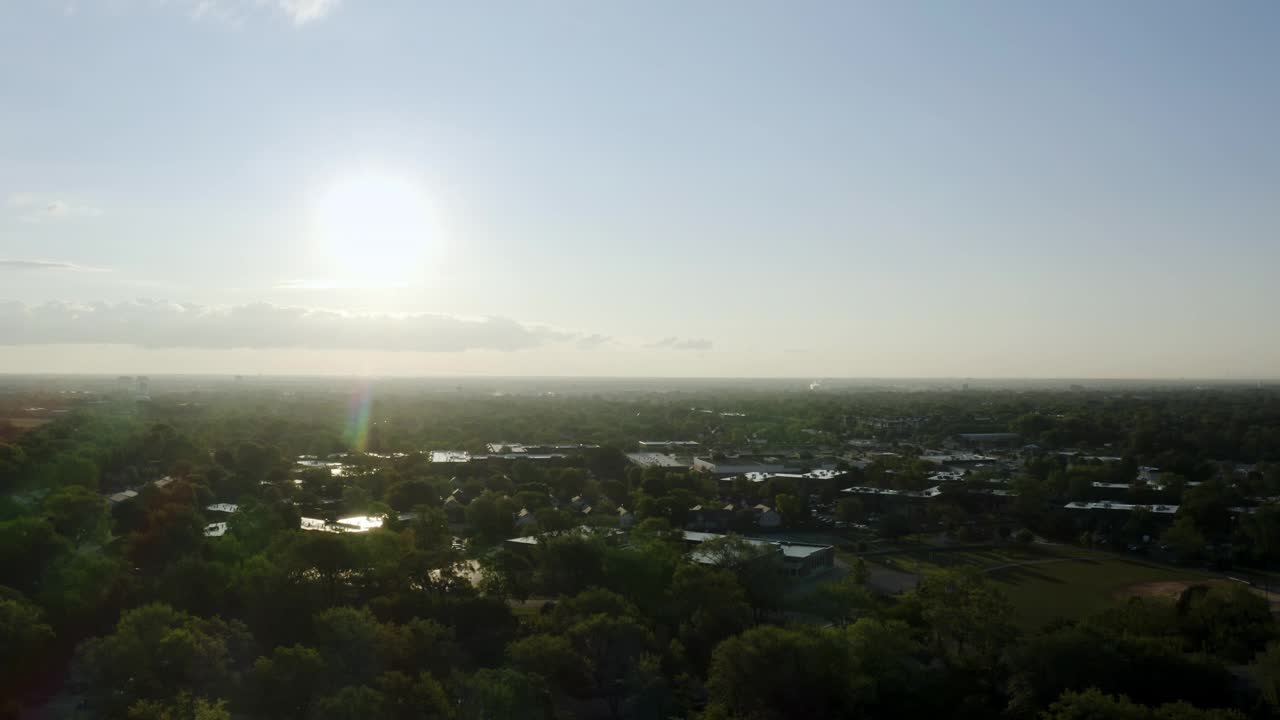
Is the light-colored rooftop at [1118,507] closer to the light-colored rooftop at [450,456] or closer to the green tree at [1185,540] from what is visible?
the green tree at [1185,540]

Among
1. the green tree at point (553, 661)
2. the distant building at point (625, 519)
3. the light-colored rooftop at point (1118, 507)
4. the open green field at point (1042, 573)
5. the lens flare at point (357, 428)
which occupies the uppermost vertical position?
the green tree at point (553, 661)

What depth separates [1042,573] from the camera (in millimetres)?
23438

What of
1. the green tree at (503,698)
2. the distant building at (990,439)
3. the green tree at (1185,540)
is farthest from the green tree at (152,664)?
the distant building at (990,439)

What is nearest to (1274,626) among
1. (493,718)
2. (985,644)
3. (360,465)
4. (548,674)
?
(985,644)

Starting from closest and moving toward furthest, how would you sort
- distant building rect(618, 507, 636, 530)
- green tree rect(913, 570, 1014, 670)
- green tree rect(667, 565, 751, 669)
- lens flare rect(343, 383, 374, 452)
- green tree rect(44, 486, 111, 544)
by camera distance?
green tree rect(913, 570, 1014, 670) < green tree rect(667, 565, 751, 669) < green tree rect(44, 486, 111, 544) < distant building rect(618, 507, 636, 530) < lens flare rect(343, 383, 374, 452)

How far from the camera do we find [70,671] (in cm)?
1416

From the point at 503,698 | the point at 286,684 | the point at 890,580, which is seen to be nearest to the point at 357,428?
the point at 890,580

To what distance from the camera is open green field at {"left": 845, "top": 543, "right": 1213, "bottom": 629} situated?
20.1 meters

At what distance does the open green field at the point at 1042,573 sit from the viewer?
2014 cm

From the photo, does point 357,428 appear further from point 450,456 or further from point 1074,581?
point 1074,581

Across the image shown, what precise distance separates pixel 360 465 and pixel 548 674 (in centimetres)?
2682

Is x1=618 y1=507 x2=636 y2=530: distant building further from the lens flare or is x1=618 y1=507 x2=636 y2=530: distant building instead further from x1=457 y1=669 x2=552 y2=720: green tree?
the lens flare

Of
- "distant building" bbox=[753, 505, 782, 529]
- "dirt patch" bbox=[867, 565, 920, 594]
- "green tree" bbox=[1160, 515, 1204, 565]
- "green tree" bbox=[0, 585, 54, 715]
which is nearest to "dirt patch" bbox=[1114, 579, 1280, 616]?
"green tree" bbox=[1160, 515, 1204, 565]

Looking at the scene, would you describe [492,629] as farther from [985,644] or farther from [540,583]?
[985,644]
